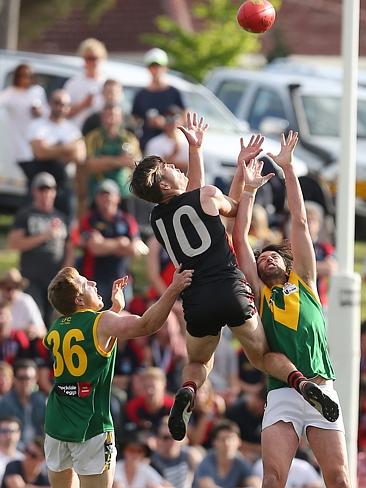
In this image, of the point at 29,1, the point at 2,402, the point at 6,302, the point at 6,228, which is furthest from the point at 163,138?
the point at 29,1

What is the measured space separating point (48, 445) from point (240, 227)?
1890 mm

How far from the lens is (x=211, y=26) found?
33.2 meters

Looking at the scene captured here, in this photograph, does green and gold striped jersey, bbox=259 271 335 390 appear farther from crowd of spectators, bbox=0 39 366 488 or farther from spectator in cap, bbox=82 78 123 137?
spectator in cap, bbox=82 78 123 137

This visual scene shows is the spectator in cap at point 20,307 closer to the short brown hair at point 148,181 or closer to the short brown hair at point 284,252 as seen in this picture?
the short brown hair at point 284,252

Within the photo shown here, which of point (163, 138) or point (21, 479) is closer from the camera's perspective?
point (21, 479)

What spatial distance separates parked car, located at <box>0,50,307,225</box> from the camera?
1966cm

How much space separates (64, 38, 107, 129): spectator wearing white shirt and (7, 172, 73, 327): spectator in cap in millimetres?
1528

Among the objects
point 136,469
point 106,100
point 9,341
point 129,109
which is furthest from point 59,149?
point 136,469

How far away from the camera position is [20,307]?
1631cm

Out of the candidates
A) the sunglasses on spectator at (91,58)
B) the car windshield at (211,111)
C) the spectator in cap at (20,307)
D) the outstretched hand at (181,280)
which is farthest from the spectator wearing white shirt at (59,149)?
the outstretched hand at (181,280)

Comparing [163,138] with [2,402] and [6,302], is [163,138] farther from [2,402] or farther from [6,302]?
[2,402]

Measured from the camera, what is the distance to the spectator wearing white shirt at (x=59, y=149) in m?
17.2

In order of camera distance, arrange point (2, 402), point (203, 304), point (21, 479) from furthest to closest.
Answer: point (2, 402) < point (21, 479) < point (203, 304)

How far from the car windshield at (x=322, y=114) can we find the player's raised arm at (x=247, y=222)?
11.7m
